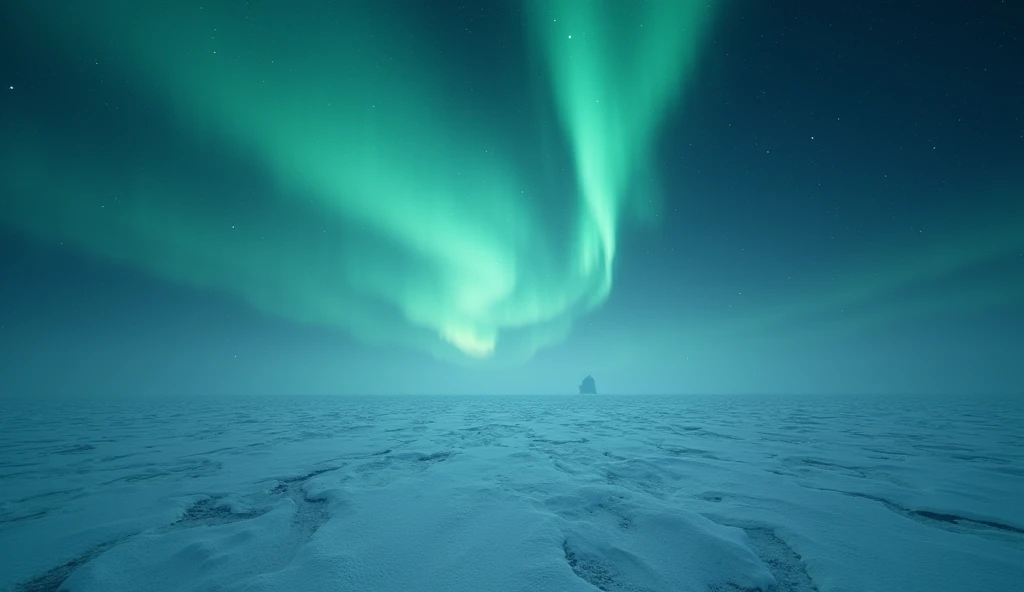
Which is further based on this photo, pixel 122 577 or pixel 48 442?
pixel 48 442

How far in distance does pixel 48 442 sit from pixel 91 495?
755 centimetres

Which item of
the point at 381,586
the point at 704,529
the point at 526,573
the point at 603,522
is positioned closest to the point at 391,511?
the point at 381,586

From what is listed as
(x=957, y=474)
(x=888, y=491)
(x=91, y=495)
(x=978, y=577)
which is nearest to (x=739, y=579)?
(x=978, y=577)

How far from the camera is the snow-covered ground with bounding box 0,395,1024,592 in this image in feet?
7.84

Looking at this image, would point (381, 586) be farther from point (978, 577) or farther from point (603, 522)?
point (978, 577)

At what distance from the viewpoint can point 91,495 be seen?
13.9ft

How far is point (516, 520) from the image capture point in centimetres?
330

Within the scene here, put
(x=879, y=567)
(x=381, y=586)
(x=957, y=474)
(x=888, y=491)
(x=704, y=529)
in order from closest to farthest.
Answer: (x=381, y=586), (x=879, y=567), (x=704, y=529), (x=888, y=491), (x=957, y=474)

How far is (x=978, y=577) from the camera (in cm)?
238

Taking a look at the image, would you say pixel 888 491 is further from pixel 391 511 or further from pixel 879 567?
pixel 391 511

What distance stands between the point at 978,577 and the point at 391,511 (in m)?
4.70

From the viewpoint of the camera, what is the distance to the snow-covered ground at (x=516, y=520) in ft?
7.84

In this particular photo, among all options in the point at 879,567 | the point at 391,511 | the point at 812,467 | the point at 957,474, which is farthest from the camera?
the point at 812,467

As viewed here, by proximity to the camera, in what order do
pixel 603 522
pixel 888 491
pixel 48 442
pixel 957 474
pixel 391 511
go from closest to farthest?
1. pixel 603 522
2. pixel 391 511
3. pixel 888 491
4. pixel 957 474
5. pixel 48 442
